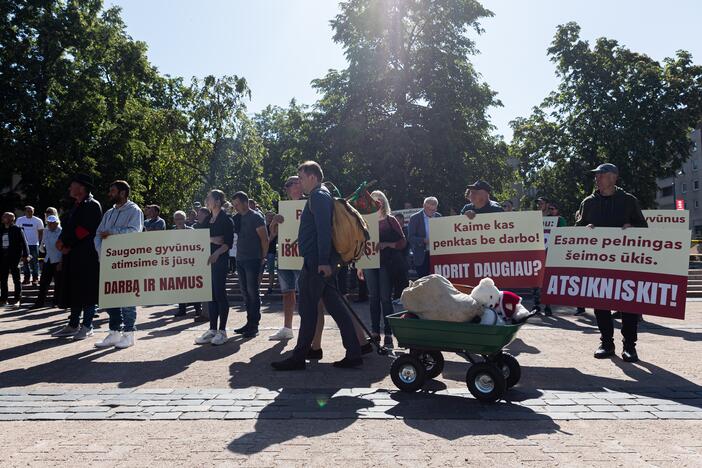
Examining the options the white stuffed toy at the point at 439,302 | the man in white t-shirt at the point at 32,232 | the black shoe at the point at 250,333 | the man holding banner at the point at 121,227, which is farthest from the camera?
the man in white t-shirt at the point at 32,232

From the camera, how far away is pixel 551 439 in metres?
4.16

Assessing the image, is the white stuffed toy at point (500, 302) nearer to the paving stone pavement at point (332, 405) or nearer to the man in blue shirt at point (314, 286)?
the paving stone pavement at point (332, 405)

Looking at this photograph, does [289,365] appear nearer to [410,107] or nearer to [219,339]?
[219,339]

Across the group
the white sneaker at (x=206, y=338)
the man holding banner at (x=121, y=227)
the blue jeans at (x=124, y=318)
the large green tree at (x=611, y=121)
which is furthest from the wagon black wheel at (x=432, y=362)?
the large green tree at (x=611, y=121)

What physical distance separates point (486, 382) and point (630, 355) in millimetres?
2646

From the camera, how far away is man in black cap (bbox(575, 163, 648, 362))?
7.21 m

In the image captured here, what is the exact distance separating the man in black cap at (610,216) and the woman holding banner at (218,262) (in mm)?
4604

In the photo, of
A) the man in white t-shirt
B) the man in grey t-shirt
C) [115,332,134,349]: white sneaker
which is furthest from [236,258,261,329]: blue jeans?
the man in white t-shirt

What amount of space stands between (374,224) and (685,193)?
78.7 meters

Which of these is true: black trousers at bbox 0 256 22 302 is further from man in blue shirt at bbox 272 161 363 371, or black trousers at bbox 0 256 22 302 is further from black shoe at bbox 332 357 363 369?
black shoe at bbox 332 357 363 369

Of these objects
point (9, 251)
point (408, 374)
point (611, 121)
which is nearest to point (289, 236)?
point (408, 374)

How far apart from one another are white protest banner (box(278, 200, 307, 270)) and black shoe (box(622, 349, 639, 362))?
13.5 feet

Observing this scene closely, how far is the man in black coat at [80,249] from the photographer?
27.5 ft

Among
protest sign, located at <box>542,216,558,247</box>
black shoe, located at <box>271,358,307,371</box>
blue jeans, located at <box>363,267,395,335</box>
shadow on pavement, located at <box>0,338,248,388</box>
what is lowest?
shadow on pavement, located at <box>0,338,248,388</box>
